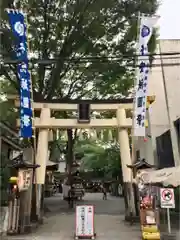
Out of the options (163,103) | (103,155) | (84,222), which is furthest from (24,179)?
(103,155)

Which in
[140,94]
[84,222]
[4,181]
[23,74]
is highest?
[23,74]

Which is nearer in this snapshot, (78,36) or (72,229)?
(72,229)

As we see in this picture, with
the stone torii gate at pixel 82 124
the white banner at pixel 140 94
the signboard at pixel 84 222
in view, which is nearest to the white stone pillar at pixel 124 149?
the stone torii gate at pixel 82 124

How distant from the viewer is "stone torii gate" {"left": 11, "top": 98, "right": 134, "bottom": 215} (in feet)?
47.5

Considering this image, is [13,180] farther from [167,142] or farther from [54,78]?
[167,142]

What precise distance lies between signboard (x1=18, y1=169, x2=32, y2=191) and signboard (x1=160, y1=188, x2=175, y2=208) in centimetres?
500

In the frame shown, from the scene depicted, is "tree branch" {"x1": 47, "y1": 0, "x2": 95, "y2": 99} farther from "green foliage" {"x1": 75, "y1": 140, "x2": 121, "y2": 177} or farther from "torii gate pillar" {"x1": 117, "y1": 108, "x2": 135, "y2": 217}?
"green foliage" {"x1": 75, "y1": 140, "x2": 121, "y2": 177}

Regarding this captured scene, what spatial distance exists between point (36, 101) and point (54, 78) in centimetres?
154

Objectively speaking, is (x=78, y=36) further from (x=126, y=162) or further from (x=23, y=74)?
(x=126, y=162)

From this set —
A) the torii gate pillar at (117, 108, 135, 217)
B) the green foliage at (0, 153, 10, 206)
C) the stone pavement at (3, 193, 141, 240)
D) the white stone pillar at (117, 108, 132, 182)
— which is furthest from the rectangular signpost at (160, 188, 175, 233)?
the green foliage at (0, 153, 10, 206)

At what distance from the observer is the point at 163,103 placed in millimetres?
18703

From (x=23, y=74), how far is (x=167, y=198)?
7.25 metres

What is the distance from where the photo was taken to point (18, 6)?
1366 centimetres

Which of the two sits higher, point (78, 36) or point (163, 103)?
point (78, 36)
